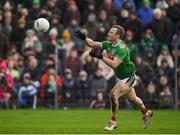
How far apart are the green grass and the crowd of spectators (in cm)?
141

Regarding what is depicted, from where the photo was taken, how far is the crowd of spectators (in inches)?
1024

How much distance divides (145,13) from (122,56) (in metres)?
11.5

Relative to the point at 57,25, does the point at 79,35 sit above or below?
below

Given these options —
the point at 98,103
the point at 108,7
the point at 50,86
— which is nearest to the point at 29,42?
the point at 50,86

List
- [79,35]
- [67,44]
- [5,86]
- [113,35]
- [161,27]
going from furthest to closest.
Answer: [161,27] < [67,44] < [5,86] < [79,35] < [113,35]

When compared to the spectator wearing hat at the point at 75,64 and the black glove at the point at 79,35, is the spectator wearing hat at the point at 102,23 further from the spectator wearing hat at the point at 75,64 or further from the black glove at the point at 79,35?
the black glove at the point at 79,35

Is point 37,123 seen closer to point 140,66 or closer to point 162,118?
point 162,118

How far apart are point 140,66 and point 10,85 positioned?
183 inches

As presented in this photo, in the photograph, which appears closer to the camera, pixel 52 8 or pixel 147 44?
pixel 147 44

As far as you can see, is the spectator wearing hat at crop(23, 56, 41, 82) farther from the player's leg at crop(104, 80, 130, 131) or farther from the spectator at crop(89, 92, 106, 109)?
the player's leg at crop(104, 80, 130, 131)

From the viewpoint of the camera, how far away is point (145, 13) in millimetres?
28203

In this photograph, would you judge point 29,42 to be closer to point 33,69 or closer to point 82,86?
point 33,69

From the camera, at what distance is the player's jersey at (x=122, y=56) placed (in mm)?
16969

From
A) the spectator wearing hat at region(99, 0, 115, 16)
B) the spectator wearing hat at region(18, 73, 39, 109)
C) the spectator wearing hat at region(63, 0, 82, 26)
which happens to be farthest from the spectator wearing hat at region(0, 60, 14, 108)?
the spectator wearing hat at region(99, 0, 115, 16)
